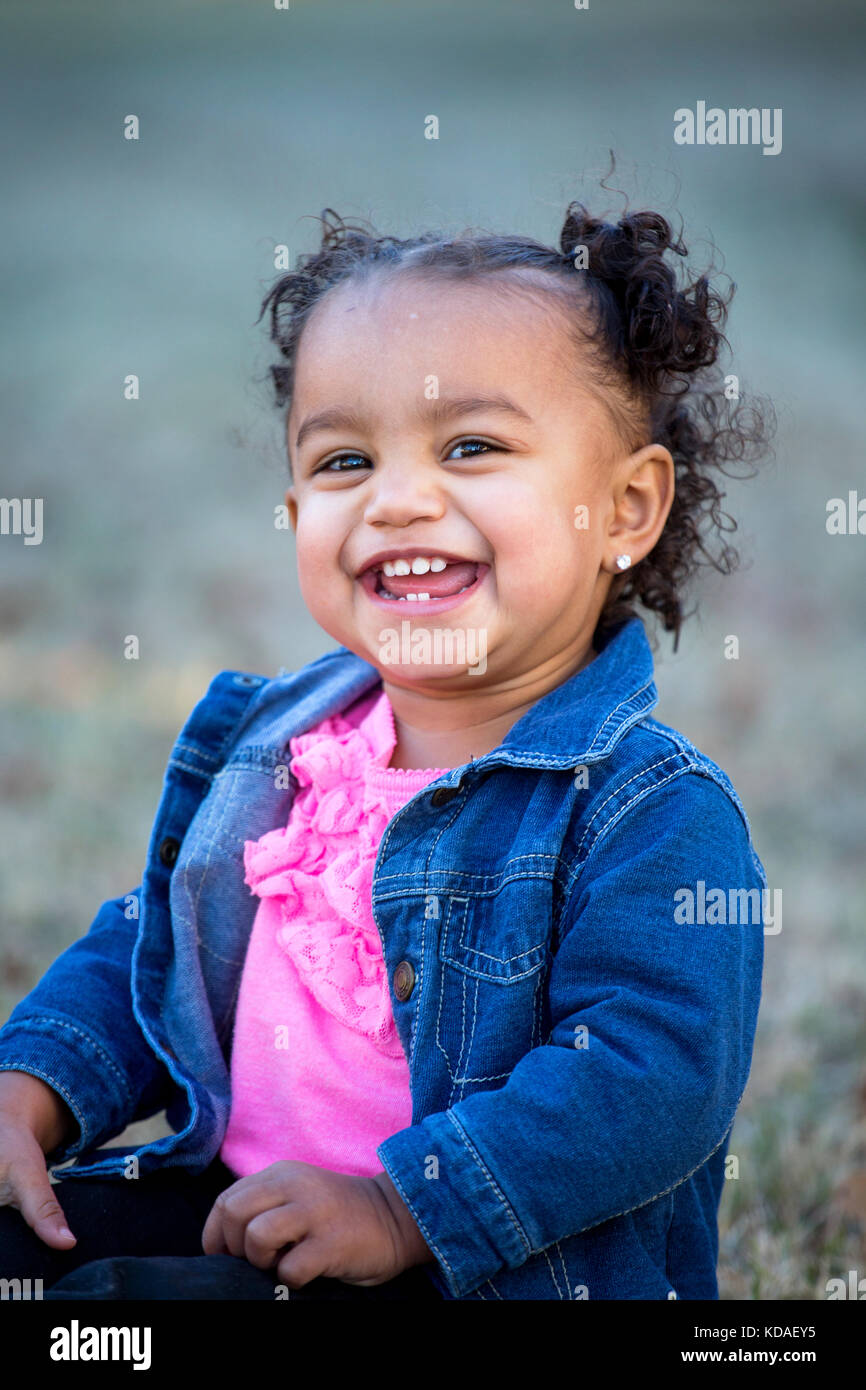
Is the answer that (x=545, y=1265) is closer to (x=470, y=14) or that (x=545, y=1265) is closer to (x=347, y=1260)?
(x=347, y=1260)

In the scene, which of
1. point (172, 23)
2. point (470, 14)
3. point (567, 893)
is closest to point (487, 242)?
point (567, 893)

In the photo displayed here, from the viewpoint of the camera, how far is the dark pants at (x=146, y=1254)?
1.38 m

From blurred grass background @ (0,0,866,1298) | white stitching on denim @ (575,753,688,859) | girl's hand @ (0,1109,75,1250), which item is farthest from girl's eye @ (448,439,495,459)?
blurred grass background @ (0,0,866,1298)

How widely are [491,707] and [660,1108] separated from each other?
0.59 m

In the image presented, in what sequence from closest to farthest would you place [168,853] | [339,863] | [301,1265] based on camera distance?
[301,1265] → [339,863] → [168,853]

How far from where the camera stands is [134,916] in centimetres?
197

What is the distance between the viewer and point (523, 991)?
1542 millimetres

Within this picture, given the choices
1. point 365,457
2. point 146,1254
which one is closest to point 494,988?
point 146,1254

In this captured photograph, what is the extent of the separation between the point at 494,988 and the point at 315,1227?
309mm

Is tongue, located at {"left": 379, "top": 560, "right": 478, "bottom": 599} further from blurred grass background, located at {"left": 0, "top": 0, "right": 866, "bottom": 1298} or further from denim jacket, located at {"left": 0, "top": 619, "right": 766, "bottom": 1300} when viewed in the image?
blurred grass background, located at {"left": 0, "top": 0, "right": 866, "bottom": 1298}

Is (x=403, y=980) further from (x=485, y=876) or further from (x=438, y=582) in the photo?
(x=438, y=582)

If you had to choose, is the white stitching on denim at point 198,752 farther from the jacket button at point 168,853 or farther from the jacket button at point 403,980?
the jacket button at point 403,980

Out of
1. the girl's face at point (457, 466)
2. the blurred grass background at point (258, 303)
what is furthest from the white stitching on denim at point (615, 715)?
the blurred grass background at point (258, 303)

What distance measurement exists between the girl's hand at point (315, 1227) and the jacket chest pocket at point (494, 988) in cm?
15
